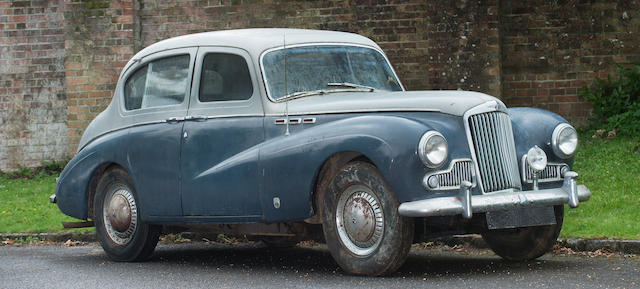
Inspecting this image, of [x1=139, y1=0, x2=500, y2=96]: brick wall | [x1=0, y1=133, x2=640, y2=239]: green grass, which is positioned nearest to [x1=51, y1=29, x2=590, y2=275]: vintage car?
[x1=0, y1=133, x2=640, y2=239]: green grass

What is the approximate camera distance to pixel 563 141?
23.4 ft

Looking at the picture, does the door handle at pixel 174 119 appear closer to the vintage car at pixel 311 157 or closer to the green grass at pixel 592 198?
the vintage car at pixel 311 157

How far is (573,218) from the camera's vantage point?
8.91 meters

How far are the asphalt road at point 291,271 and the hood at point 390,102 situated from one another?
1.19 m

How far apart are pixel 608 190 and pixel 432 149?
15.4ft

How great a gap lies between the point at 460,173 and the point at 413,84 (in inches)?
346

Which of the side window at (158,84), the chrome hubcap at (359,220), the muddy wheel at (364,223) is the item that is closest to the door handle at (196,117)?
the side window at (158,84)

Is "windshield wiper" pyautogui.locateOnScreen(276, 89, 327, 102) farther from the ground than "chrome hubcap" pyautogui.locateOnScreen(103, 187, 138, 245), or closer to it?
farther from the ground

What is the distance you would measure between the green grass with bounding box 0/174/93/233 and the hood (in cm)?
478

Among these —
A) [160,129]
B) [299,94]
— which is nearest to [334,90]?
[299,94]

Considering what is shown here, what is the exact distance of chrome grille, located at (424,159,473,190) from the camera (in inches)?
251

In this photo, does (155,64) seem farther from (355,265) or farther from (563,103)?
(563,103)

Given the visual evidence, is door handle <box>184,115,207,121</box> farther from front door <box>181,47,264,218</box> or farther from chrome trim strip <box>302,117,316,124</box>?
chrome trim strip <box>302,117,316,124</box>

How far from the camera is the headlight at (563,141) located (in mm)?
7066
